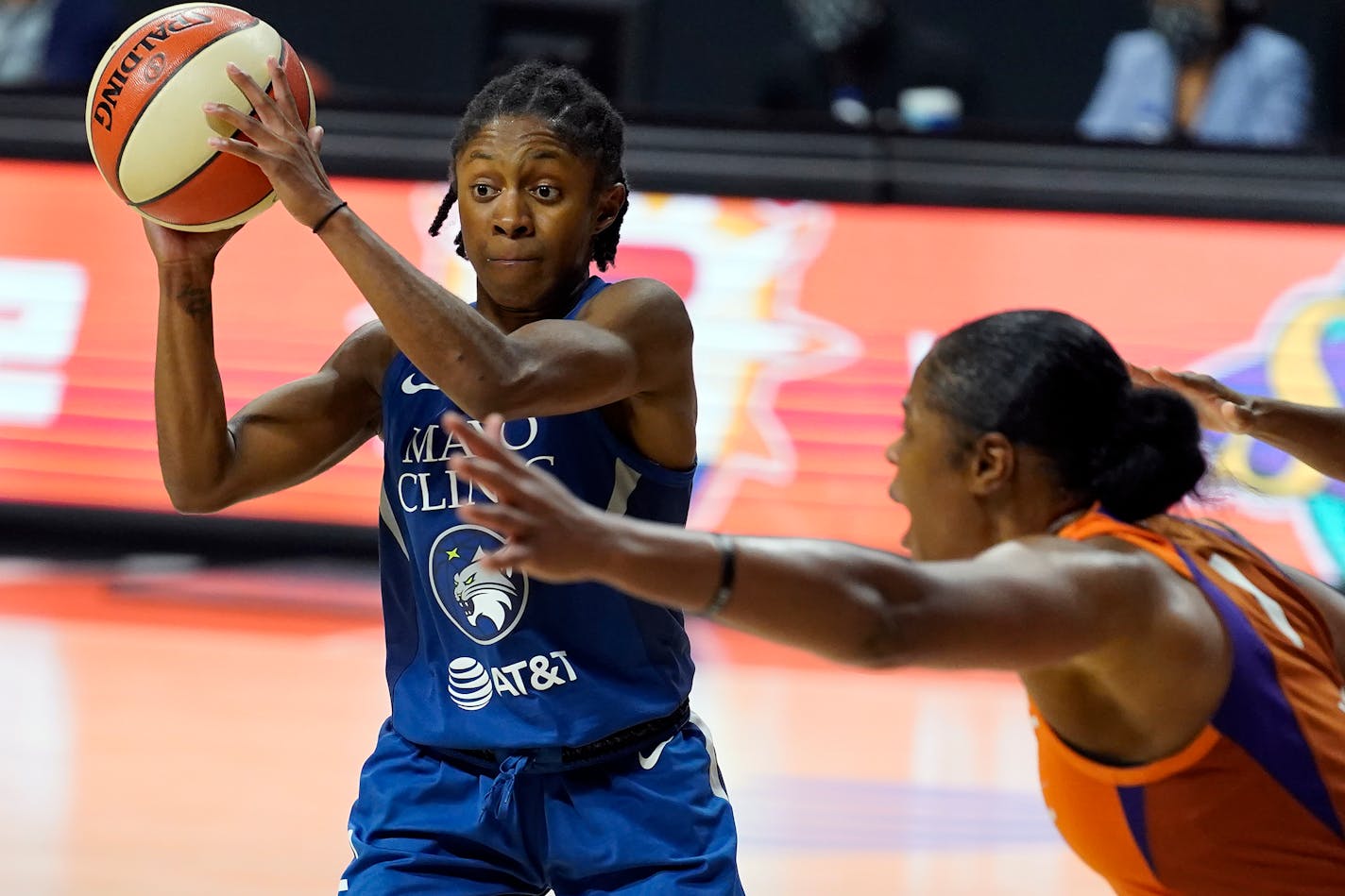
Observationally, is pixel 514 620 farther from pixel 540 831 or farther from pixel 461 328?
pixel 461 328

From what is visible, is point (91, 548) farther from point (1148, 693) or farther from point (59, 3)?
point (1148, 693)

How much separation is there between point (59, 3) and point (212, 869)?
5.66m

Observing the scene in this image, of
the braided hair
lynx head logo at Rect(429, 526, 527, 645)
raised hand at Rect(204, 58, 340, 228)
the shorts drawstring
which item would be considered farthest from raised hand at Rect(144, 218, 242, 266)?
the shorts drawstring

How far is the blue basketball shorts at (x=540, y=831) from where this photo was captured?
2.54 metres

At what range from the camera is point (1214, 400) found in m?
2.82

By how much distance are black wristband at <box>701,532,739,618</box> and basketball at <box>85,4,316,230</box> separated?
1.22m

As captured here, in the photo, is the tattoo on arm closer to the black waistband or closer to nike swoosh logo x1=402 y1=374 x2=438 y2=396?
nike swoosh logo x1=402 y1=374 x2=438 y2=396

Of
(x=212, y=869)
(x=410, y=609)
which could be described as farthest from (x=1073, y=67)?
(x=410, y=609)

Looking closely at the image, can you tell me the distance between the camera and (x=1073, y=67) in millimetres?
9867

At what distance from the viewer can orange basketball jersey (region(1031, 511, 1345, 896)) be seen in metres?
1.97

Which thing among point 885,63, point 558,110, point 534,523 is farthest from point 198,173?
point 885,63

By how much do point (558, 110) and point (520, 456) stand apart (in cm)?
54

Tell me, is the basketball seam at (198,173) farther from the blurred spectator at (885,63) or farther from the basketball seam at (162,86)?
the blurred spectator at (885,63)

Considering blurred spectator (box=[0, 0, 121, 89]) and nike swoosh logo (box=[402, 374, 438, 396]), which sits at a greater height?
nike swoosh logo (box=[402, 374, 438, 396])
